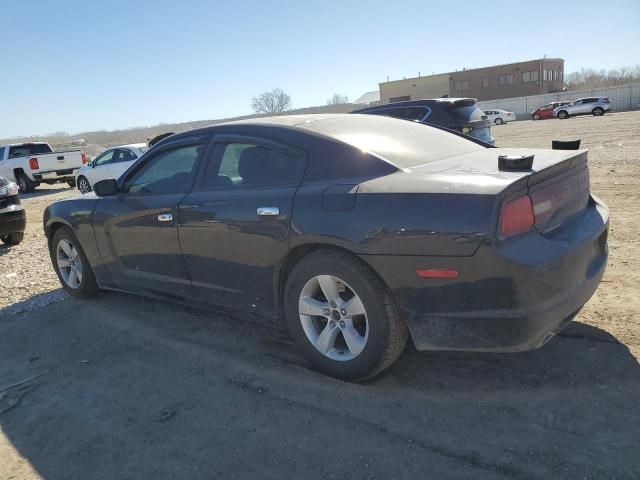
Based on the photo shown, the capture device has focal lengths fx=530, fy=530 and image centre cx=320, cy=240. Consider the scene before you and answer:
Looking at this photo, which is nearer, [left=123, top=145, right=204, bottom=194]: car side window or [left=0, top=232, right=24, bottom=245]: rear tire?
[left=123, top=145, right=204, bottom=194]: car side window

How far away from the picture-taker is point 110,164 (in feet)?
50.6

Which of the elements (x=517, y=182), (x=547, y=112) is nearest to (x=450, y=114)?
(x=517, y=182)

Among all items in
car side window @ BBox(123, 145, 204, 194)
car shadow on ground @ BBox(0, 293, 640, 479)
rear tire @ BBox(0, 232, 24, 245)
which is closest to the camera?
car shadow on ground @ BBox(0, 293, 640, 479)

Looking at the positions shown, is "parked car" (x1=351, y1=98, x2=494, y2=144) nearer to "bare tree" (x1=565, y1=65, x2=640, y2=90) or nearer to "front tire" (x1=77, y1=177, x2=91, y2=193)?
"front tire" (x1=77, y1=177, x2=91, y2=193)

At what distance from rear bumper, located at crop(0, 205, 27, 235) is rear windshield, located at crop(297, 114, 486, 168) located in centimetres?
614

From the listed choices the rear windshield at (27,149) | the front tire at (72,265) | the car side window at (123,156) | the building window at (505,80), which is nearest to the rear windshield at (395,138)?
the front tire at (72,265)

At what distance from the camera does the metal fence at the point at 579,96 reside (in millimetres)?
45938

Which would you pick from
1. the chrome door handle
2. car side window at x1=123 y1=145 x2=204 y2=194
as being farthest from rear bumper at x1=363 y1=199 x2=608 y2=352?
car side window at x1=123 y1=145 x2=204 y2=194

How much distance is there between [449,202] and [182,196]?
213 centimetres

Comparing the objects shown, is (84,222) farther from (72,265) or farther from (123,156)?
(123,156)

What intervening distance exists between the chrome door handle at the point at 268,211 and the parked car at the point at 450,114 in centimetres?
601

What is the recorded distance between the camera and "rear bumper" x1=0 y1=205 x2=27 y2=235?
782 cm

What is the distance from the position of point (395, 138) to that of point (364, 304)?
131cm

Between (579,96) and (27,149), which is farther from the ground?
(27,149)
